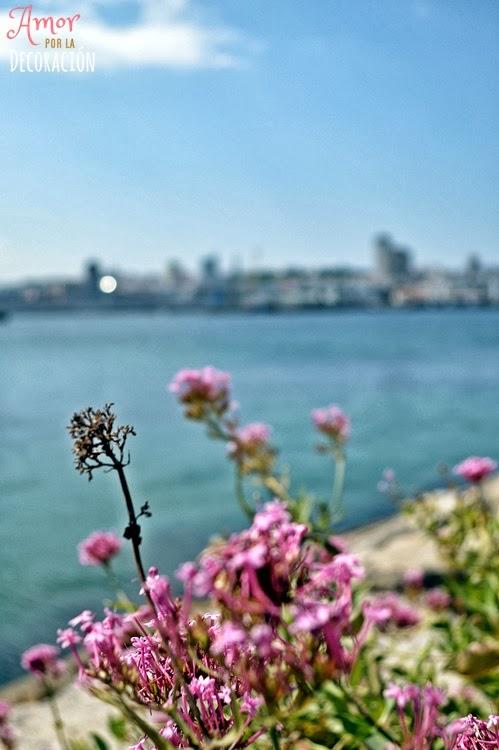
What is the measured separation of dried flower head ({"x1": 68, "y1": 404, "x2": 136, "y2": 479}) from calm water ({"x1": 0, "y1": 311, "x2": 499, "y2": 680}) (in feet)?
34.9

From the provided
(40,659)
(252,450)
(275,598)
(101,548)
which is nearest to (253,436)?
(252,450)

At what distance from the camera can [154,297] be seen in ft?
526

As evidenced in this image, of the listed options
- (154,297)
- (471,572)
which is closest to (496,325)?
(154,297)

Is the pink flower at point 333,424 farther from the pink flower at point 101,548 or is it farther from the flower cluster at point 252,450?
the pink flower at point 101,548

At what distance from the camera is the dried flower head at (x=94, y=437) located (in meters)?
1.18

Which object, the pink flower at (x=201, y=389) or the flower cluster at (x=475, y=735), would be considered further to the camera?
the pink flower at (x=201, y=389)

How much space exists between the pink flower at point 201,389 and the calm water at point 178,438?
8494 millimetres

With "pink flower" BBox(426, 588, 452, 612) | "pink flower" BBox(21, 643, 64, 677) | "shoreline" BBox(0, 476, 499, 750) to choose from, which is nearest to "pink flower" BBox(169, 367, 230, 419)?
"pink flower" BBox(21, 643, 64, 677)

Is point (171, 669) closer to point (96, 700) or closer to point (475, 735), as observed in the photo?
point (475, 735)

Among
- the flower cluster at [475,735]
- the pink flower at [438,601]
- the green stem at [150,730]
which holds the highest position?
the green stem at [150,730]

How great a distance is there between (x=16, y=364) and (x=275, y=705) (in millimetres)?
75711

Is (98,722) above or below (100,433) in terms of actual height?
below

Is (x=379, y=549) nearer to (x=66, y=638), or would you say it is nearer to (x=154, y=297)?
(x=66, y=638)

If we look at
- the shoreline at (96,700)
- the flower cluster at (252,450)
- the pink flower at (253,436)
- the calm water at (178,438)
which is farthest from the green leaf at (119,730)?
the calm water at (178,438)
